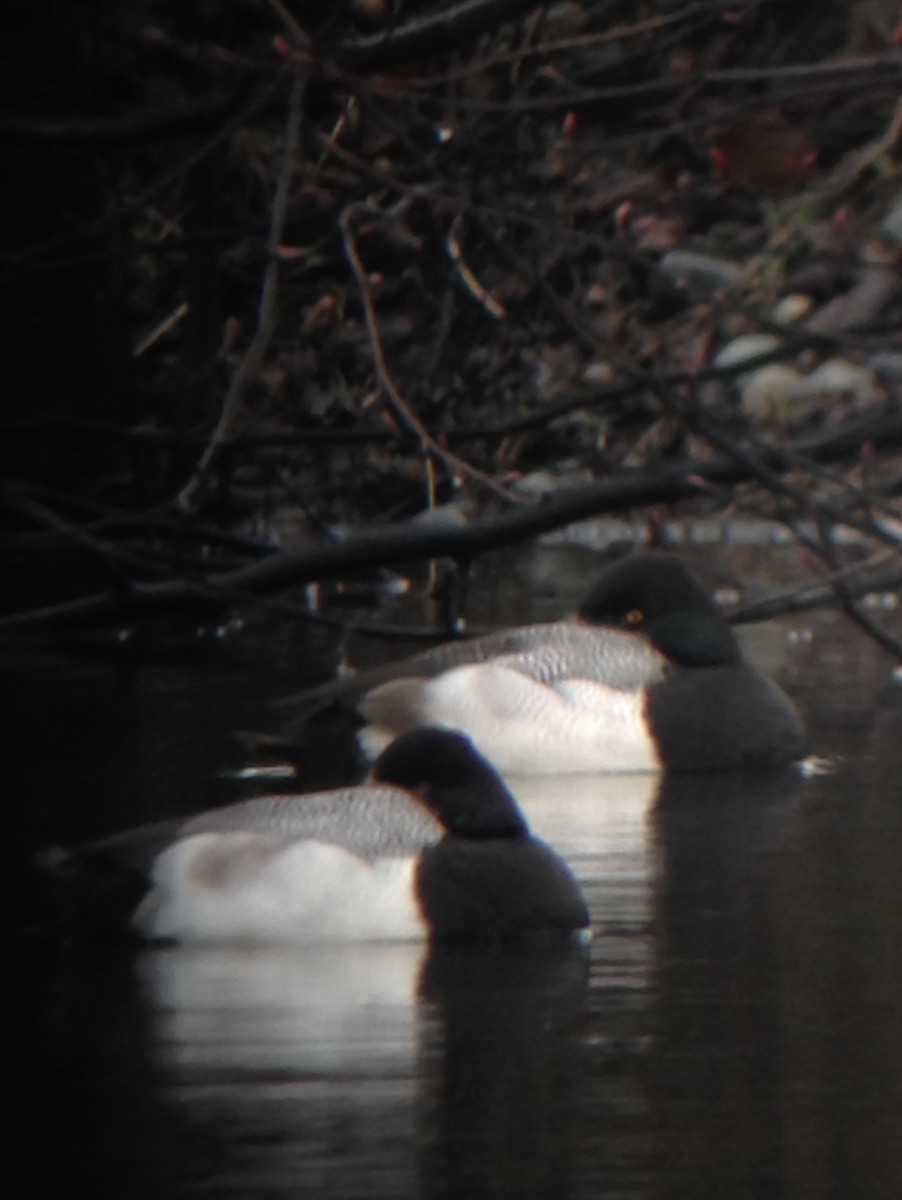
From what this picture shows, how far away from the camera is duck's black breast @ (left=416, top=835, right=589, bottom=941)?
8.45 meters

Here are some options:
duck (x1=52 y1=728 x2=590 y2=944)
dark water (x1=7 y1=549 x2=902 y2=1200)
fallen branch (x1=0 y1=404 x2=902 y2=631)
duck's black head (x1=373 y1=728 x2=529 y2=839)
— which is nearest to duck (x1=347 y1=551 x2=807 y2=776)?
dark water (x1=7 y1=549 x2=902 y2=1200)

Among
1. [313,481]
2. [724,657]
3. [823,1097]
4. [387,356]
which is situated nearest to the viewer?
[823,1097]

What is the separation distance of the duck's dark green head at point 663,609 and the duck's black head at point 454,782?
348 cm

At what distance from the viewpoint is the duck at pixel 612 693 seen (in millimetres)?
11852

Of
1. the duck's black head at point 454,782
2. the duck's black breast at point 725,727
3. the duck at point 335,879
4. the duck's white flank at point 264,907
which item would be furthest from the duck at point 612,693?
the duck's white flank at point 264,907

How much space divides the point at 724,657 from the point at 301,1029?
5141 millimetres

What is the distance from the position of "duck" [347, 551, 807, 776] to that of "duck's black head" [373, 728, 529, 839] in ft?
8.75

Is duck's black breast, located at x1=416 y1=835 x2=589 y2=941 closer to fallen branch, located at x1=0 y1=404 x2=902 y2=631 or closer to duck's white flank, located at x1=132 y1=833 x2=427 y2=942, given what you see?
duck's white flank, located at x1=132 y1=833 x2=427 y2=942

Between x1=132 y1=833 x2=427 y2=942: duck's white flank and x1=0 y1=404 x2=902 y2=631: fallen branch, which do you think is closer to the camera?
x1=0 y1=404 x2=902 y2=631: fallen branch

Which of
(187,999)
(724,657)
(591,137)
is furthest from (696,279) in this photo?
(187,999)

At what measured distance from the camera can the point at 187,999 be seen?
782 cm

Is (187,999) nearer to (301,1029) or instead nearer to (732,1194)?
(301,1029)

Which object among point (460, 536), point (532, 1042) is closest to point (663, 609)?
point (460, 536)

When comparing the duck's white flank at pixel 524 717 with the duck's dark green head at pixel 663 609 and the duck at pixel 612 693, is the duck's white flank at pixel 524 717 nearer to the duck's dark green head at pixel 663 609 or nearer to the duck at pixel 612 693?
the duck at pixel 612 693
